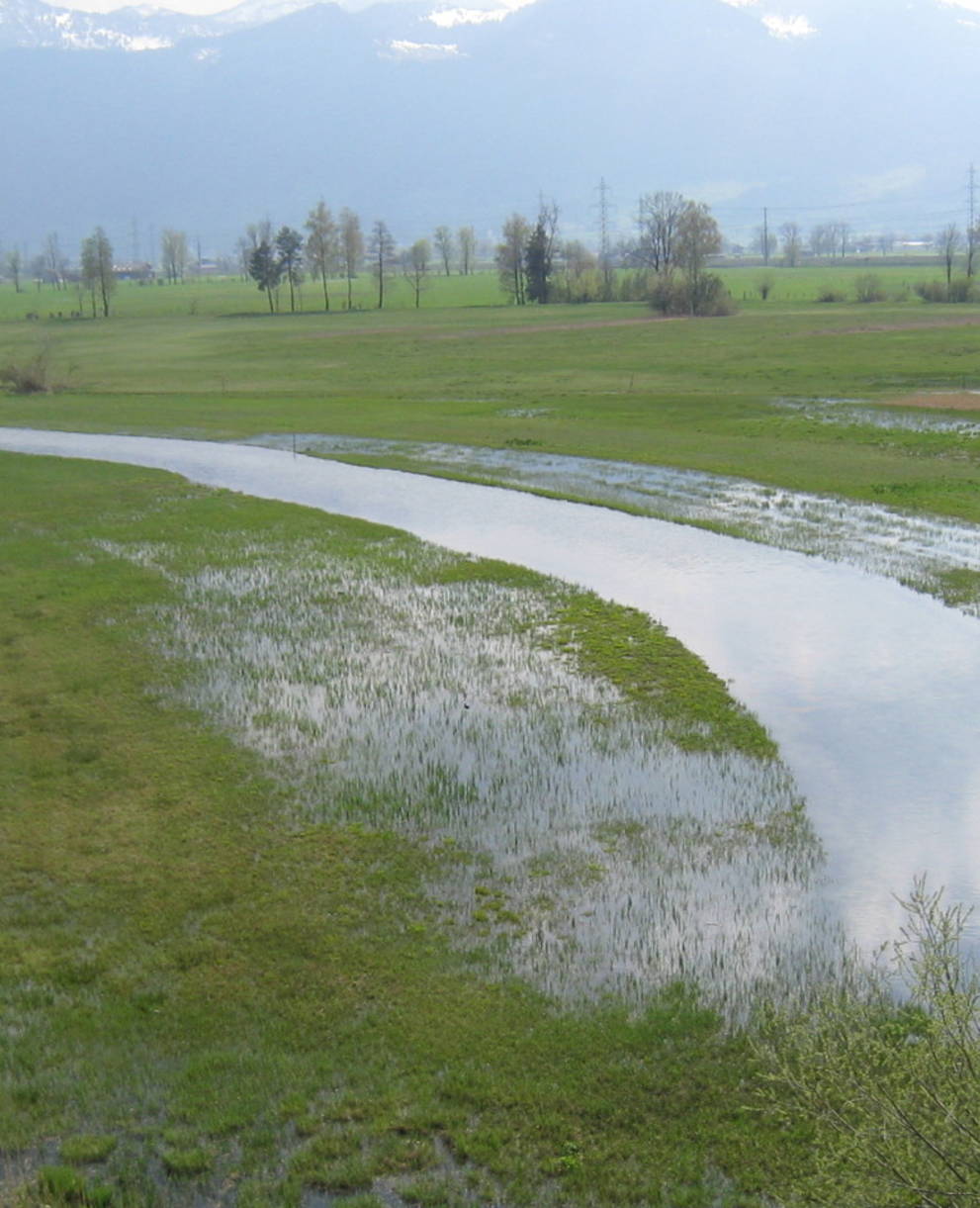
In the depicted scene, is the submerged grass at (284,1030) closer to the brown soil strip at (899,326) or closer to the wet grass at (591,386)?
the wet grass at (591,386)

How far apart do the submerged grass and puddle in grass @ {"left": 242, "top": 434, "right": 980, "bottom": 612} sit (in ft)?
45.6

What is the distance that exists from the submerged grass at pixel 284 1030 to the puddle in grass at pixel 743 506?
45.6 feet

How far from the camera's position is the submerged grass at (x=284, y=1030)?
8.16 m

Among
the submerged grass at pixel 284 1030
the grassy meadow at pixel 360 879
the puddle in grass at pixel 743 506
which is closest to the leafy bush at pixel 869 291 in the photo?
the puddle in grass at pixel 743 506

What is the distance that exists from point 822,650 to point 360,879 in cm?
1009

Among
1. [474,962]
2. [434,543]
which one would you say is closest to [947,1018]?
[474,962]

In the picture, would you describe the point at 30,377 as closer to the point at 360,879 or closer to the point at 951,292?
the point at 360,879

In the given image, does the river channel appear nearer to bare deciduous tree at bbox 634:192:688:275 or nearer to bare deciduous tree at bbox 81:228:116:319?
bare deciduous tree at bbox 81:228:116:319

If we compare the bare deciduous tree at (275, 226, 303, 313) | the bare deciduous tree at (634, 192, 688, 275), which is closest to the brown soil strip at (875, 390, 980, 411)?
the bare deciduous tree at (634, 192, 688, 275)

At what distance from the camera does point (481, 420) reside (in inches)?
1977

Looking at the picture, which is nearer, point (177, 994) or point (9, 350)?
point (177, 994)

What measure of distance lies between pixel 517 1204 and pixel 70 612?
1689cm

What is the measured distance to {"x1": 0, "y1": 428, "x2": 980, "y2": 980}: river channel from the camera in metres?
12.8

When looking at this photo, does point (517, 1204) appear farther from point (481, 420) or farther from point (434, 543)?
point (481, 420)
